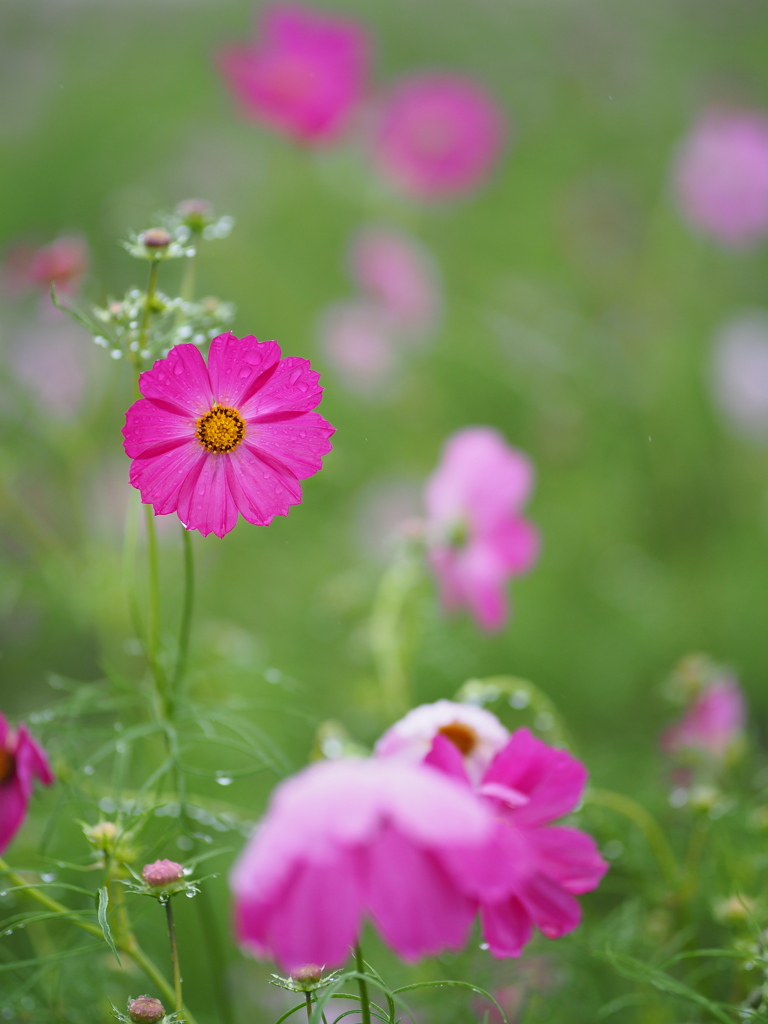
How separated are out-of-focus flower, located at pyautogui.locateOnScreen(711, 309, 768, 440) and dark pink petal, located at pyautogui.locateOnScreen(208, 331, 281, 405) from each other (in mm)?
1043

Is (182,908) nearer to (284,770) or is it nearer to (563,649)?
(284,770)

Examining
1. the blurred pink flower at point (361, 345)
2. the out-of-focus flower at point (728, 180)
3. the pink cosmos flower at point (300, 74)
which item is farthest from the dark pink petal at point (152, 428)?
the out-of-focus flower at point (728, 180)

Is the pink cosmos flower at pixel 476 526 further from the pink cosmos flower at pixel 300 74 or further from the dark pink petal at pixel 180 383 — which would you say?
the pink cosmos flower at pixel 300 74

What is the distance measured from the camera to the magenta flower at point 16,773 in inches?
12.4

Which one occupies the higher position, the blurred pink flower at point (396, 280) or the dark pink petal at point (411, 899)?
the dark pink petal at point (411, 899)

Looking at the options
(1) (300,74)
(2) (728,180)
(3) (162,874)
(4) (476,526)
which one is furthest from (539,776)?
(2) (728,180)

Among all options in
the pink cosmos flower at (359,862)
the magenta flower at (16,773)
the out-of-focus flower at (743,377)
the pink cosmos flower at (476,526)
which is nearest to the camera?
the pink cosmos flower at (359,862)

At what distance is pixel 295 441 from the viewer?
286mm

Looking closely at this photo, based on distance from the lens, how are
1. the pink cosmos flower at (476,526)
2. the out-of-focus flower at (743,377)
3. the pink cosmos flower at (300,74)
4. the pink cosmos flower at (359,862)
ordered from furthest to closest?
1. the out-of-focus flower at (743,377)
2. the pink cosmos flower at (300,74)
3. the pink cosmos flower at (476,526)
4. the pink cosmos flower at (359,862)

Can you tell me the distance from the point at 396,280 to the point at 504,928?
104 cm

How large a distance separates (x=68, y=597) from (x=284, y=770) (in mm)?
336

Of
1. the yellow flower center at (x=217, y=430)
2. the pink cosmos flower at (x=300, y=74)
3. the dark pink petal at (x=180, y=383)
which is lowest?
the yellow flower center at (x=217, y=430)

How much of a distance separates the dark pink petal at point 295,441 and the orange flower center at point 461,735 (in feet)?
0.35

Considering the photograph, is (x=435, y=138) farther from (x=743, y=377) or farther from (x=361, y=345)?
(x=743, y=377)
